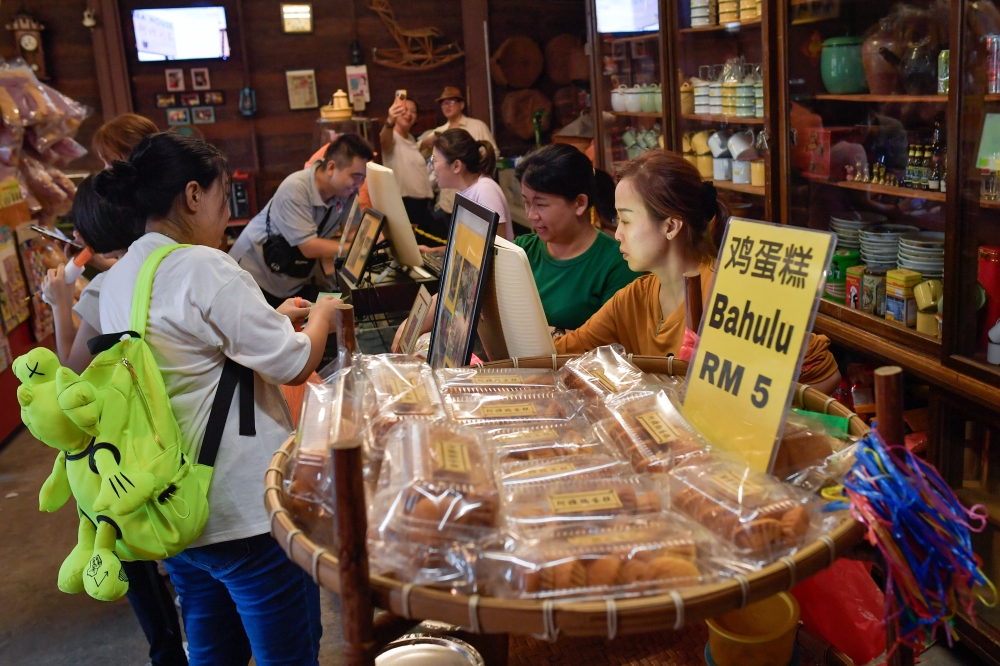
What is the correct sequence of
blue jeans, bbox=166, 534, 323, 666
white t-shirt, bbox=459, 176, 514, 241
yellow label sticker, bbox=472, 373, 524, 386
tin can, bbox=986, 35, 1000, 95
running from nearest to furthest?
1. yellow label sticker, bbox=472, 373, 524, 386
2. blue jeans, bbox=166, 534, 323, 666
3. tin can, bbox=986, 35, 1000, 95
4. white t-shirt, bbox=459, 176, 514, 241

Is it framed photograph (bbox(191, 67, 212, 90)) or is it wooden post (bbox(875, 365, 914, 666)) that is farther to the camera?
framed photograph (bbox(191, 67, 212, 90))

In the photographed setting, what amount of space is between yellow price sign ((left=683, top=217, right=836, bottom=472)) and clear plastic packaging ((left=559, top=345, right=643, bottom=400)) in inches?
4.8

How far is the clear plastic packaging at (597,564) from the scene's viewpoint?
878 mm

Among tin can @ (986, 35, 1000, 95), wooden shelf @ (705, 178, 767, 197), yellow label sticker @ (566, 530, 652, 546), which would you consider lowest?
yellow label sticker @ (566, 530, 652, 546)

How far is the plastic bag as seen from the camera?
4.94 ft

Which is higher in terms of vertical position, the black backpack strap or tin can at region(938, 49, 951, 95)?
tin can at region(938, 49, 951, 95)

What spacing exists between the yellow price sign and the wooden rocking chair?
23.8ft

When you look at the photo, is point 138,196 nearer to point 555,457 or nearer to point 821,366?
point 555,457

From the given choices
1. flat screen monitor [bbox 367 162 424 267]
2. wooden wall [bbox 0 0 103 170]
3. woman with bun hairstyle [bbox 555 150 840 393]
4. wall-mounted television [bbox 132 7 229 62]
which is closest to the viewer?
woman with bun hairstyle [bbox 555 150 840 393]

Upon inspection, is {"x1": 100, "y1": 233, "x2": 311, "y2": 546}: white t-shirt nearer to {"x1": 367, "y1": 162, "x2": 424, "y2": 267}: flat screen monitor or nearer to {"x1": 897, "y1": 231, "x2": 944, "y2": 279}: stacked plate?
{"x1": 367, "y1": 162, "x2": 424, "y2": 267}: flat screen monitor

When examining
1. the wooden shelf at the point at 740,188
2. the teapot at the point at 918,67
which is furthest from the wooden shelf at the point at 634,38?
the teapot at the point at 918,67

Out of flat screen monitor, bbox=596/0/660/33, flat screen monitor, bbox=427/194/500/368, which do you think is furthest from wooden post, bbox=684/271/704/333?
flat screen monitor, bbox=596/0/660/33

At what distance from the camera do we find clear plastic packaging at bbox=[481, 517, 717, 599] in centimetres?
88

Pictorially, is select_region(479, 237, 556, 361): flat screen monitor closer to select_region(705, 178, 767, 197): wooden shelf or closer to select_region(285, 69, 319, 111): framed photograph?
select_region(705, 178, 767, 197): wooden shelf
